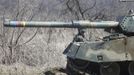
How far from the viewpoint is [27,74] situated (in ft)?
51.9

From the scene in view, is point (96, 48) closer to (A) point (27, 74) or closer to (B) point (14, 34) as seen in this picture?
(A) point (27, 74)

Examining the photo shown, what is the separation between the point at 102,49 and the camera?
14062 mm

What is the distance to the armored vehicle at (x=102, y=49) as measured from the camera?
1399 cm

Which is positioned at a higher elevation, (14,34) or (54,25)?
(54,25)

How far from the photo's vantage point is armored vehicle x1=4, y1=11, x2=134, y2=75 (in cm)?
1399

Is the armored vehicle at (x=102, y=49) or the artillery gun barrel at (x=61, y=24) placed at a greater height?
the artillery gun barrel at (x=61, y=24)

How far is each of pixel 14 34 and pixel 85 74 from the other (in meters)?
5.04

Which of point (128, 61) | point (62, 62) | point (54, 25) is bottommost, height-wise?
point (62, 62)

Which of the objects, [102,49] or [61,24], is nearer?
[102,49]

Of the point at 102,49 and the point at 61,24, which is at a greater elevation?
the point at 61,24

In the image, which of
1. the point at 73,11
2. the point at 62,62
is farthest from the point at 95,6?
the point at 62,62

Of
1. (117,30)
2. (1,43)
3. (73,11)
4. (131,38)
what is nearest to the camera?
(131,38)

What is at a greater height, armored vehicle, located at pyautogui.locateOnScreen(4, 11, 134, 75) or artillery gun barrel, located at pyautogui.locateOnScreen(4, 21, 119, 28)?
artillery gun barrel, located at pyautogui.locateOnScreen(4, 21, 119, 28)

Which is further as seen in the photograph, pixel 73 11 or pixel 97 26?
pixel 73 11
